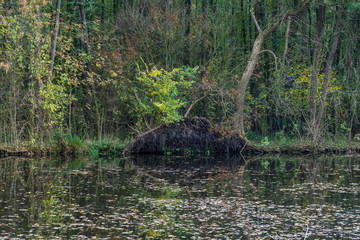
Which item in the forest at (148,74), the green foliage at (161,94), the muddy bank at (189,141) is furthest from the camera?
the muddy bank at (189,141)

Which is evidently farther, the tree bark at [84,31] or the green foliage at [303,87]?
the green foliage at [303,87]

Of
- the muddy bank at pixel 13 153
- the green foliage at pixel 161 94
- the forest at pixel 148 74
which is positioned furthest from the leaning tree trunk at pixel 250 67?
the muddy bank at pixel 13 153

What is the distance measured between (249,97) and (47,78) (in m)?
12.4

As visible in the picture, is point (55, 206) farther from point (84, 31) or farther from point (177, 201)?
point (84, 31)

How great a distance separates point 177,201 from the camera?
1215 cm

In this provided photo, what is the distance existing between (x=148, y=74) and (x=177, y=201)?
13.0 meters

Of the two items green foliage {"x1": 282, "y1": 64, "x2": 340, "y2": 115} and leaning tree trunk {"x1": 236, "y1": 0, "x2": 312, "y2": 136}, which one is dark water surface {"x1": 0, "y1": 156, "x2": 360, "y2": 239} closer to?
leaning tree trunk {"x1": 236, "y1": 0, "x2": 312, "y2": 136}

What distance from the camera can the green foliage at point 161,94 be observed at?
77.8ft

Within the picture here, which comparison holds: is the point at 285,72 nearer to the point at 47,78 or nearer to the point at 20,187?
the point at 47,78

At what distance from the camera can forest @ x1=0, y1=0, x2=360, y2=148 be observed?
74.5 feet

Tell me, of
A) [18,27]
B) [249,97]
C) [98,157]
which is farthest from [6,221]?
Result: [249,97]

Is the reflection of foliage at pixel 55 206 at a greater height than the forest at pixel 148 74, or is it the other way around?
the forest at pixel 148 74

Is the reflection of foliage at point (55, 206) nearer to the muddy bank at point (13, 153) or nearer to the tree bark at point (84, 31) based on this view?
the muddy bank at point (13, 153)

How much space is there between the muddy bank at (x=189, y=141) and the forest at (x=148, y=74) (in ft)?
2.01
